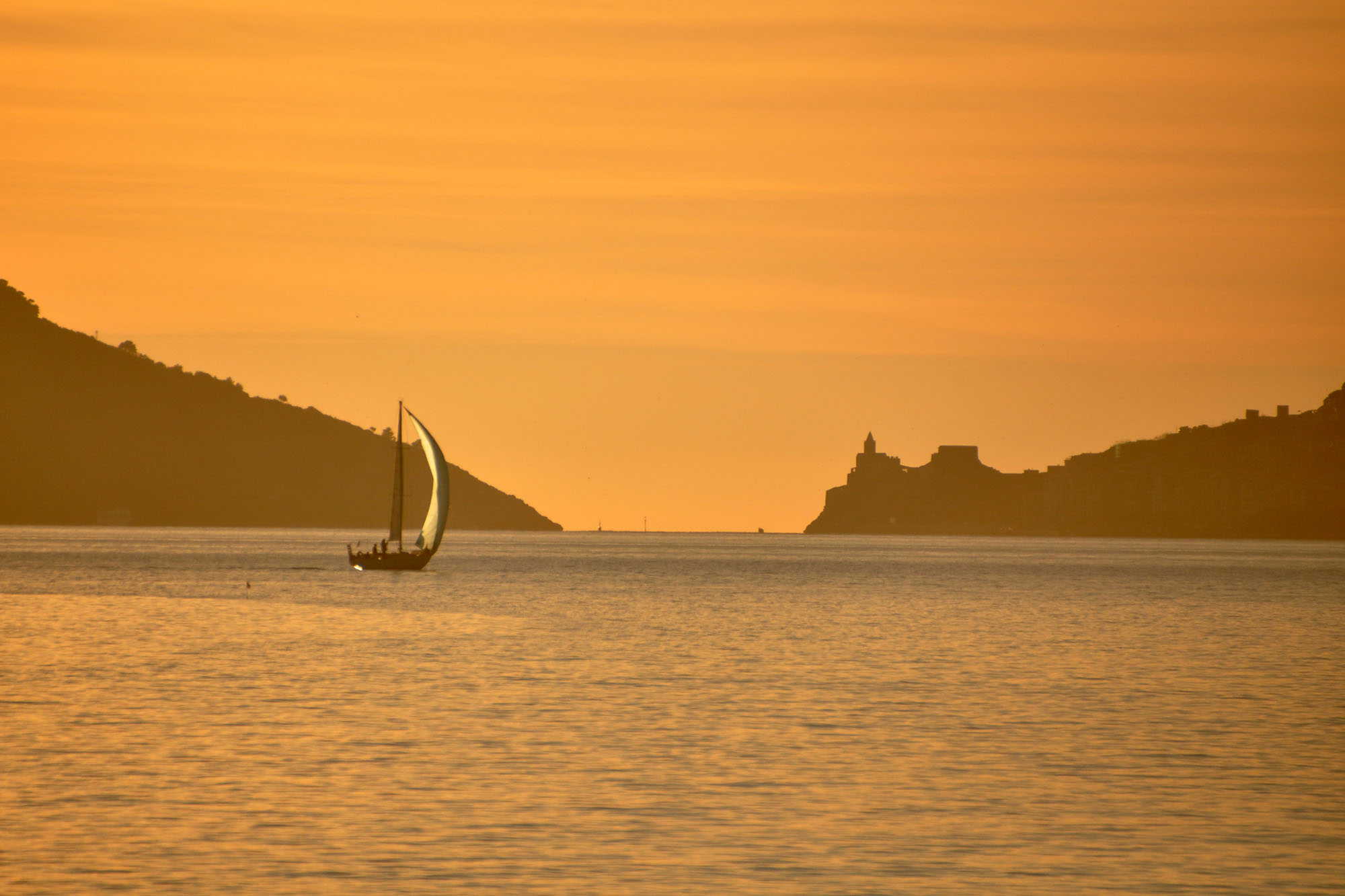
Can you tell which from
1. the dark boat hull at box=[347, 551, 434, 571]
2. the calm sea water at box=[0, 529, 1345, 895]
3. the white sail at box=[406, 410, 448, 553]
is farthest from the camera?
the dark boat hull at box=[347, 551, 434, 571]

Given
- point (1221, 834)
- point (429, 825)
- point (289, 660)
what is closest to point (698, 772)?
point (429, 825)

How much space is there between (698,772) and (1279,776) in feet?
39.6

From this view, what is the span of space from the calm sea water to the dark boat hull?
63.1 meters

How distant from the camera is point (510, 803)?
99.6ft

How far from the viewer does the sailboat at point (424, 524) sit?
5103 inches

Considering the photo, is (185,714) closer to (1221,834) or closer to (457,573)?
(1221,834)

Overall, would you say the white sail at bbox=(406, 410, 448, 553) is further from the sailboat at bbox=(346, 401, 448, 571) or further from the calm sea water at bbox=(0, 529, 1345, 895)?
the calm sea water at bbox=(0, 529, 1345, 895)

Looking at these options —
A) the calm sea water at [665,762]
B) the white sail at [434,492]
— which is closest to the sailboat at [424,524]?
the white sail at [434,492]

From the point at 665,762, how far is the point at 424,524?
104015 mm

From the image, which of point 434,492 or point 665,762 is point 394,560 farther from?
point 665,762

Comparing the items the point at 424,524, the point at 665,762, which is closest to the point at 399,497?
the point at 424,524

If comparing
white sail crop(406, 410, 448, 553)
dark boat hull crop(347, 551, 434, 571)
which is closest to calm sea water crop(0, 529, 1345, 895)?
white sail crop(406, 410, 448, 553)

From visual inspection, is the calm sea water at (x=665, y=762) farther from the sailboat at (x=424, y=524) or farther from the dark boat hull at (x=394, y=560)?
the dark boat hull at (x=394, y=560)

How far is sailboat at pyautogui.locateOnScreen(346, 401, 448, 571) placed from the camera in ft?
425
